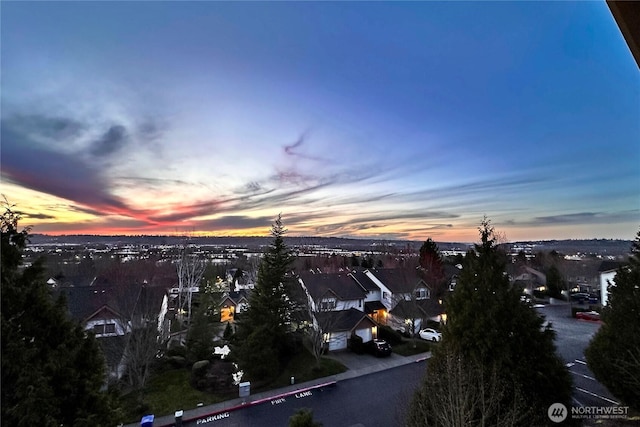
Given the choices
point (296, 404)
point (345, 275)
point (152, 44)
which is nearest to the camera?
point (152, 44)

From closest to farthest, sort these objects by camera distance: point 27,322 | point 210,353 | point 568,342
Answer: point 27,322 → point 210,353 → point 568,342

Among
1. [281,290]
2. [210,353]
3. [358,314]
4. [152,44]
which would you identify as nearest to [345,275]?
[358,314]

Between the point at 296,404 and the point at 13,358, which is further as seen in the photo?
the point at 296,404

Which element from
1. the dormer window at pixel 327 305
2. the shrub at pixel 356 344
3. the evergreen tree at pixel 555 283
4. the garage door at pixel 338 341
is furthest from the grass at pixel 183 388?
the evergreen tree at pixel 555 283

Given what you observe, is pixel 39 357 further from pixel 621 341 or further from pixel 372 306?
pixel 372 306

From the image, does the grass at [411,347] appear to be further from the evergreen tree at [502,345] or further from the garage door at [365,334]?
the evergreen tree at [502,345]

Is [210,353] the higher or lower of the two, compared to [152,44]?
lower

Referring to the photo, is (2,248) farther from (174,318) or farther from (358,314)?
(174,318)
